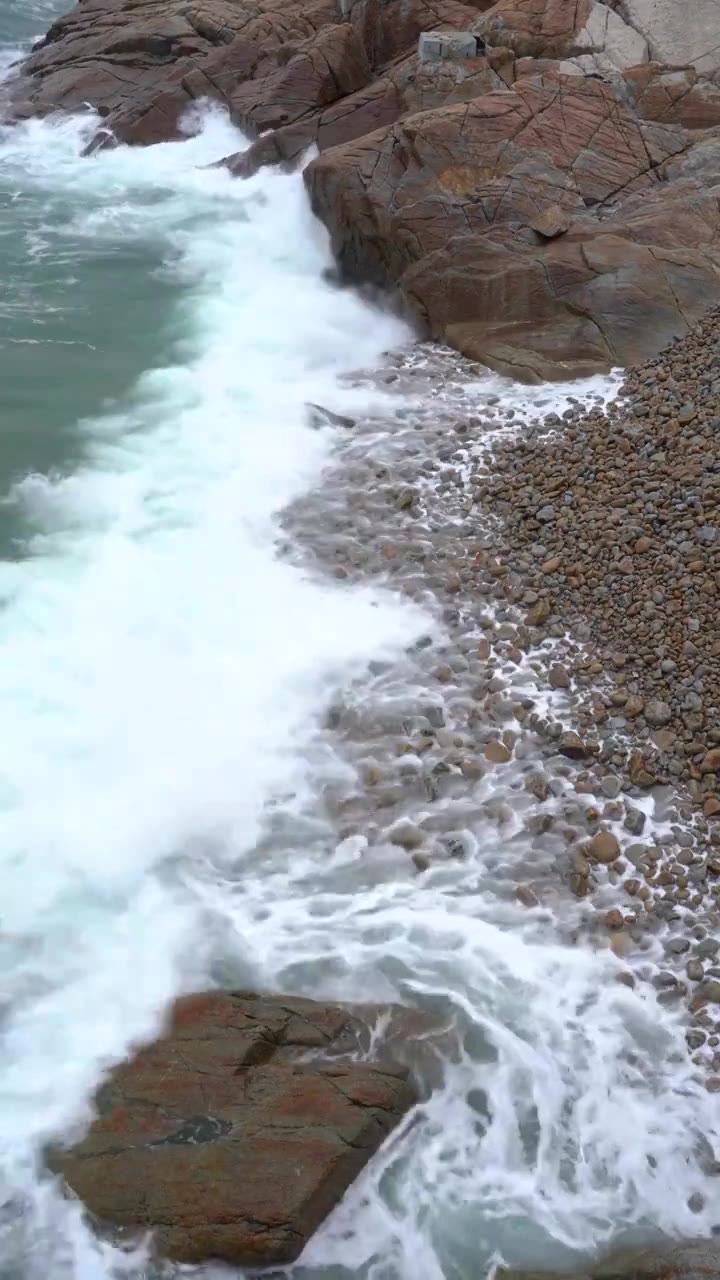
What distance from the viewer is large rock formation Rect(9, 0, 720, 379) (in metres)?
12.1

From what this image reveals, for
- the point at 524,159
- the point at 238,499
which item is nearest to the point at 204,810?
the point at 238,499

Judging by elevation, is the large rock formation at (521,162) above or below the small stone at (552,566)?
above

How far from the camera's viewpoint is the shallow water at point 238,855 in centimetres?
571

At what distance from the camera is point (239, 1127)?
18.5 feet

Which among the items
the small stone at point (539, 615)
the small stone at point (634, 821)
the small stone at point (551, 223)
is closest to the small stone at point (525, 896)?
the small stone at point (634, 821)

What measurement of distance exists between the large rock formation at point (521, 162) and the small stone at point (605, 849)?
20.6 ft

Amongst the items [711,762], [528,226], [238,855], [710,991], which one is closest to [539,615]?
[711,762]

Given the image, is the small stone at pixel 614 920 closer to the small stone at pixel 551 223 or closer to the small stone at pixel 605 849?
the small stone at pixel 605 849

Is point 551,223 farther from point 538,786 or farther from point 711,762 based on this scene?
point 538,786

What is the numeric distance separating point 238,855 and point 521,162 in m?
10.6

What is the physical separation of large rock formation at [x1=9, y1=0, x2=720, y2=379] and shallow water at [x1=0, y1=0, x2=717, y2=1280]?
144cm

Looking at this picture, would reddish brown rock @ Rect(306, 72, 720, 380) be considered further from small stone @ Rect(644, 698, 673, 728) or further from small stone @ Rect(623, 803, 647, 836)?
small stone @ Rect(623, 803, 647, 836)

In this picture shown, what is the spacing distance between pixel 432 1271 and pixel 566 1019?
168 cm

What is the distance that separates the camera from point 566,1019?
6445mm
